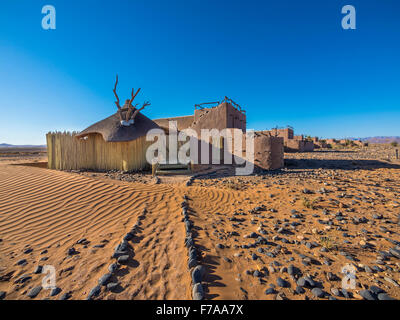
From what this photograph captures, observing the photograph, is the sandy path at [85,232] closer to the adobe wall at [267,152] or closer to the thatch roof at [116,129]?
the thatch roof at [116,129]

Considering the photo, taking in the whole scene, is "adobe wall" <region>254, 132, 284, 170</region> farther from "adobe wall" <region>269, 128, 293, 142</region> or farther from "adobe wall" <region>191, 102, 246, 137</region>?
"adobe wall" <region>269, 128, 293, 142</region>

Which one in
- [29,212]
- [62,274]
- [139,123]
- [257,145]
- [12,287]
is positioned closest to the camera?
[12,287]

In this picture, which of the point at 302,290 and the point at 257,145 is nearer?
the point at 302,290

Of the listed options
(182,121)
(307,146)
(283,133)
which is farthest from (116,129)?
(307,146)

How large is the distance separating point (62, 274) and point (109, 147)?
8697 mm

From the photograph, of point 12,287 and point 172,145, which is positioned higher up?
point 172,145

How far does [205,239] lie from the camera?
9.43ft

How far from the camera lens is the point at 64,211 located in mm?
3855

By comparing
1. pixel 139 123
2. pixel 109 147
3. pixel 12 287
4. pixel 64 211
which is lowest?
pixel 12 287

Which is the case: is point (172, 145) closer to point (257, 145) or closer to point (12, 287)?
point (257, 145)

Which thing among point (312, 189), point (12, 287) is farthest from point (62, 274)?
point (312, 189)

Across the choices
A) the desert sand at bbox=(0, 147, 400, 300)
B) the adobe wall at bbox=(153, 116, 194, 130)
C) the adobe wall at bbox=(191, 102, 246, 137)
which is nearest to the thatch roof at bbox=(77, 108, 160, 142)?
the desert sand at bbox=(0, 147, 400, 300)

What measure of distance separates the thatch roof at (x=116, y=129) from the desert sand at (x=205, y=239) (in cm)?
444

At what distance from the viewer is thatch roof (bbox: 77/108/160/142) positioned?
939cm
